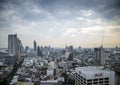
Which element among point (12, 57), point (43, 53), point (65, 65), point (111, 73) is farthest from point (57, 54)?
point (111, 73)

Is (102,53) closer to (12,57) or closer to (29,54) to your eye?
(12,57)

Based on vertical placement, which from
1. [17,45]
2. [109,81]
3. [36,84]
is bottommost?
[36,84]

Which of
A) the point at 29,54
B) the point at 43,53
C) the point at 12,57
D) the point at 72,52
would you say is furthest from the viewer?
the point at 43,53

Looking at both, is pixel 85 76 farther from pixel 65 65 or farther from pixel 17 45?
pixel 17 45

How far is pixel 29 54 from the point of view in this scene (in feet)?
43.8

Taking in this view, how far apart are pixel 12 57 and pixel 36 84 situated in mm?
3985

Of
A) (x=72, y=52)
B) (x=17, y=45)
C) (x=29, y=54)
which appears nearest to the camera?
(x=17, y=45)

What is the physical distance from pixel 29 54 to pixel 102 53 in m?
7.52

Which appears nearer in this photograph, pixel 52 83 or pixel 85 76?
pixel 85 76

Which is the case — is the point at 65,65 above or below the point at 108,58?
below

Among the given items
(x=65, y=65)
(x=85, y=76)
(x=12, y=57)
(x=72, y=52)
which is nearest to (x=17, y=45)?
(x=12, y=57)

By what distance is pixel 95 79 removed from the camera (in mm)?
3209

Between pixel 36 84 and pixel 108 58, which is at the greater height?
pixel 108 58

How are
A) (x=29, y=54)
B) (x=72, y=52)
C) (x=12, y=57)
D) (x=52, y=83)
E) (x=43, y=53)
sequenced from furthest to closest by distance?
(x=43, y=53), (x=29, y=54), (x=72, y=52), (x=12, y=57), (x=52, y=83)
